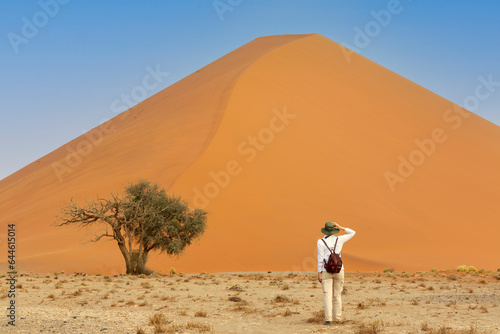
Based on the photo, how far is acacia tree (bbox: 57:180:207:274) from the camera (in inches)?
832

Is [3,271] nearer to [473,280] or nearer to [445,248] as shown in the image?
[473,280]

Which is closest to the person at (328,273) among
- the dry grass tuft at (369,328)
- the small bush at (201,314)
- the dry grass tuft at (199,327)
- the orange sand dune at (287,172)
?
the dry grass tuft at (369,328)

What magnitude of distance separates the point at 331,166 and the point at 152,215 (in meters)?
19.8

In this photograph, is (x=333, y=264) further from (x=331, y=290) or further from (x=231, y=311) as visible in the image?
(x=231, y=311)

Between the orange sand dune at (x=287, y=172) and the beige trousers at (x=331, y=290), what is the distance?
16.3 m

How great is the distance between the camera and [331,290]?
8.73m

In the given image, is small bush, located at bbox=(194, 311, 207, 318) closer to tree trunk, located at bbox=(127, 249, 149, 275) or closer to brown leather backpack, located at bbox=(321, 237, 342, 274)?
brown leather backpack, located at bbox=(321, 237, 342, 274)

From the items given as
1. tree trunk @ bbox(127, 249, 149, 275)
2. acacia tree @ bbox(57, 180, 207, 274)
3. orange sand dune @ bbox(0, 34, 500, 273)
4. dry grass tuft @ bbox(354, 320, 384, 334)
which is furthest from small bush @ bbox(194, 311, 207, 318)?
orange sand dune @ bbox(0, 34, 500, 273)

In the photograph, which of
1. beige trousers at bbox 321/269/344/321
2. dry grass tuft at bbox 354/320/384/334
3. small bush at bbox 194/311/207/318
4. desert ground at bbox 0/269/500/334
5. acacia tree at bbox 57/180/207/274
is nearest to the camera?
dry grass tuft at bbox 354/320/384/334

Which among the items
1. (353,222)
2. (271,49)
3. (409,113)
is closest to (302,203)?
(353,222)

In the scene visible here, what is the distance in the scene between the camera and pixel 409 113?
169 ft

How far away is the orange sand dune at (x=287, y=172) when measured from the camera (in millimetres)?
30469

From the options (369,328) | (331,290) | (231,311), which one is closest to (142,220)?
(231,311)

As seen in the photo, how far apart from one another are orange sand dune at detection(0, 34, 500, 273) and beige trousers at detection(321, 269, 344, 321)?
16.3 meters
